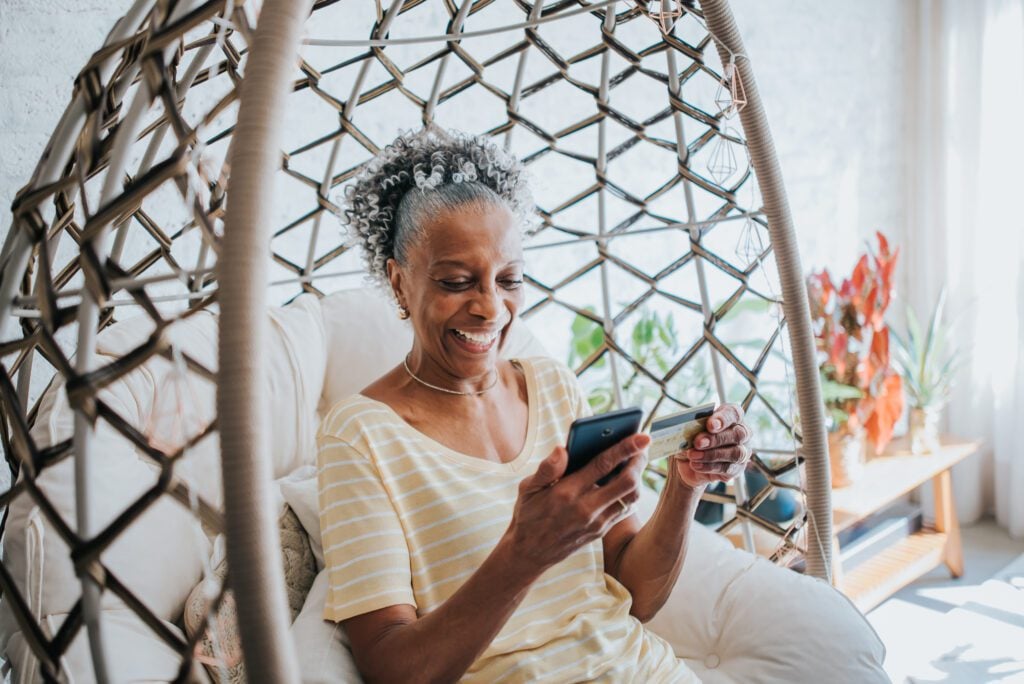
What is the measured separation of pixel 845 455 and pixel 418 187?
1.81 metres

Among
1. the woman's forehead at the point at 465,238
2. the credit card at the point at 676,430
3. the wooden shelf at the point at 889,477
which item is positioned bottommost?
the wooden shelf at the point at 889,477

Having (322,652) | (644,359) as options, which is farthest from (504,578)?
(644,359)

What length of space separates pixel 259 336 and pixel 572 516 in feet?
1.36

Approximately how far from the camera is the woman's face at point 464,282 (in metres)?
1.18

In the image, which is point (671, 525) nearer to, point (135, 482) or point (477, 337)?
point (477, 337)

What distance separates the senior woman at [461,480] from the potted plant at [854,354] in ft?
4.37

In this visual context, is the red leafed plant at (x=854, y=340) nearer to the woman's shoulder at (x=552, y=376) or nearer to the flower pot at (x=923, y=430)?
the flower pot at (x=923, y=430)

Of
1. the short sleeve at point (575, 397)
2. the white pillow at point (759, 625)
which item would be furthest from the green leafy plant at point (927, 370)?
the short sleeve at point (575, 397)

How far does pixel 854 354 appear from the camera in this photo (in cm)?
245

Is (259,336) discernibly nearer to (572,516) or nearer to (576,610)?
(572,516)

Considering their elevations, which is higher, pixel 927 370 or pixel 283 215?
pixel 283 215

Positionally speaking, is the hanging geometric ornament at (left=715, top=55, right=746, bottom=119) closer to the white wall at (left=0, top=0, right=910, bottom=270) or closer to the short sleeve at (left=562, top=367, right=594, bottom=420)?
the short sleeve at (left=562, top=367, right=594, bottom=420)

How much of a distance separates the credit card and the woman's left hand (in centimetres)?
1

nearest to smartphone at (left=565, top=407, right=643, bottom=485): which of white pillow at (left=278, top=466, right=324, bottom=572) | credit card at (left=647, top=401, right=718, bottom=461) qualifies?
credit card at (left=647, top=401, right=718, bottom=461)
